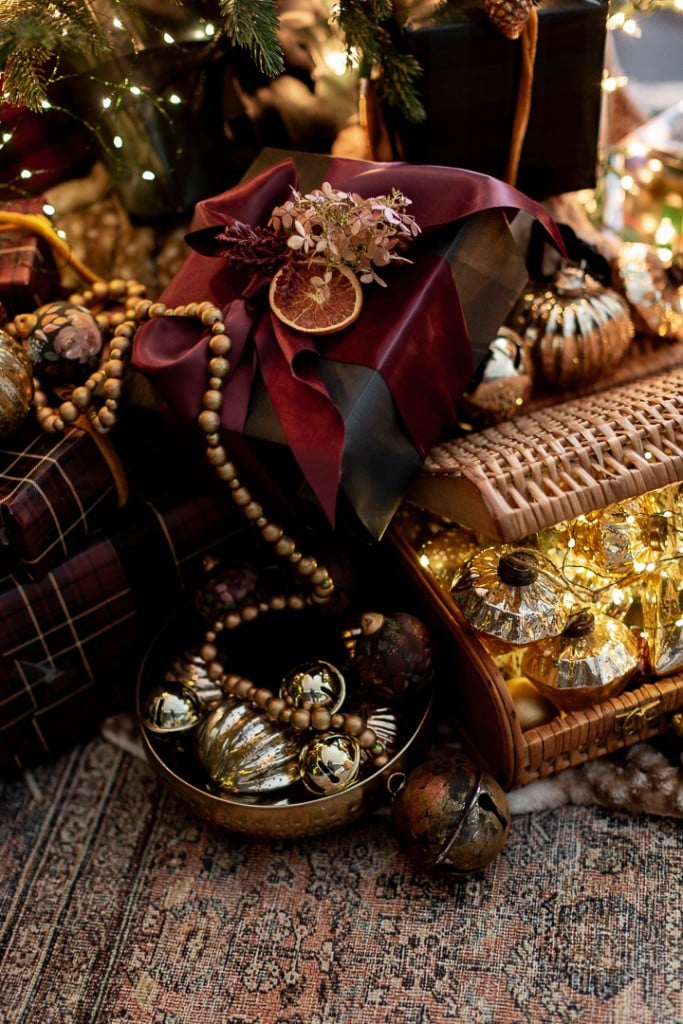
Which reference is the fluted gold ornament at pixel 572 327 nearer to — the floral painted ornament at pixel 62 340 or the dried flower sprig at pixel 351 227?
the dried flower sprig at pixel 351 227

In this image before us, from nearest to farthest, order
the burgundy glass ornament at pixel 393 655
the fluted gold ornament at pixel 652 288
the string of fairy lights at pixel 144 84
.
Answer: the burgundy glass ornament at pixel 393 655
the string of fairy lights at pixel 144 84
the fluted gold ornament at pixel 652 288

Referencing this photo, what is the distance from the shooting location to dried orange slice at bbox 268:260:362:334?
813 millimetres

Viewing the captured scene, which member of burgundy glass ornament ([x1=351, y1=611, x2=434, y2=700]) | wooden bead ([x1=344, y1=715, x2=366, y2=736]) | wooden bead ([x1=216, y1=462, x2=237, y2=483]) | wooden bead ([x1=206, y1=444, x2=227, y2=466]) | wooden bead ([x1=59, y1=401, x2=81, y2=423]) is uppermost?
wooden bead ([x1=59, y1=401, x2=81, y2=423])

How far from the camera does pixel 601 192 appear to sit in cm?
130

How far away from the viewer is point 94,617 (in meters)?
0.94

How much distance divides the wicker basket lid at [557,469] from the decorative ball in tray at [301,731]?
156 mm

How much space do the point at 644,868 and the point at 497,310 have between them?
1.87ft

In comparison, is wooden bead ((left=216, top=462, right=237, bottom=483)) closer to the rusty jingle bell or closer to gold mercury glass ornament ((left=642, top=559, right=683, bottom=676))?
the rusty jingle bell

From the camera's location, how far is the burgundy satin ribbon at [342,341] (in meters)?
0.79

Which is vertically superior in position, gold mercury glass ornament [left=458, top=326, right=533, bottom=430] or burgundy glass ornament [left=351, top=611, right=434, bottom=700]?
gold mercury glass ornament [left=458, top=326, right=533, bottom=430]

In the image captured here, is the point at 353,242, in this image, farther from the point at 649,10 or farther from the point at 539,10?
the point at 649,10

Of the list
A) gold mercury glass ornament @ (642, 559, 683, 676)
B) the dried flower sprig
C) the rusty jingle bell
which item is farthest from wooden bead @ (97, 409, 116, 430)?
gold mercury glass ornament @ (642, 559, 683, 676)

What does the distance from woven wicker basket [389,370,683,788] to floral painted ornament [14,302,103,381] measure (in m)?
0.38

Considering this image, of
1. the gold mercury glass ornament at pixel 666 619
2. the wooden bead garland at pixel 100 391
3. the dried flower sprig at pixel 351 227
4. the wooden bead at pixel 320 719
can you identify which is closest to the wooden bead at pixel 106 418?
the wooden bead garland at pixel 100 391
